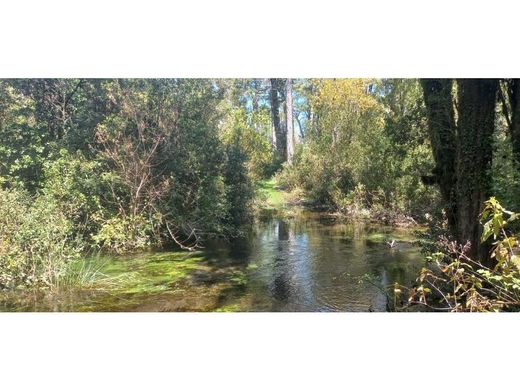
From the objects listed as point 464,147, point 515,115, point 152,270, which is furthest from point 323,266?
point 515,115

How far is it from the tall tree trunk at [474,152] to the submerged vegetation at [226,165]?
11 mm

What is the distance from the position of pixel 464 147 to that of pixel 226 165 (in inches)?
104

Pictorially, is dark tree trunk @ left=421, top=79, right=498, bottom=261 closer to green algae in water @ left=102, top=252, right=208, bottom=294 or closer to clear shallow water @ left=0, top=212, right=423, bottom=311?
clear shallow water @ left=0, top=212, right=423, bottom=311

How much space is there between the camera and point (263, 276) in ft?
16.2

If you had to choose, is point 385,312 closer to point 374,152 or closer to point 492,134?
point 374,152

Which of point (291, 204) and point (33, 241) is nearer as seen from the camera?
point (33, 241)

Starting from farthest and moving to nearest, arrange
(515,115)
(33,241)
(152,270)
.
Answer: (152,270), (33,241), (515,115)

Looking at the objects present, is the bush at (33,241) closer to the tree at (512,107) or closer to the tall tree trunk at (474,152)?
the tall tree trunk at (474,152)

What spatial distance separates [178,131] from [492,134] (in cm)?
339

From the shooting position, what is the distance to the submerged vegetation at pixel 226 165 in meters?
4.84

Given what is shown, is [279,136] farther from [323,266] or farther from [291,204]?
[323,266]

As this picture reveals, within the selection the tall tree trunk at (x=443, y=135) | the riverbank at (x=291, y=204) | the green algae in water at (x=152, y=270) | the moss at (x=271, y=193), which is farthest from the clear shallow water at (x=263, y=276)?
the tall tree trunk at (x=443, y=135)
